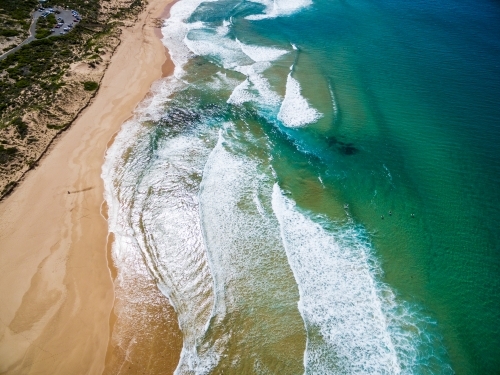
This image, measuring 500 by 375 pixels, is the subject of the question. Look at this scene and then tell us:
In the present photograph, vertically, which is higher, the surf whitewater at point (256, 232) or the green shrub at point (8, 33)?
the green shrub at point (8, 33)

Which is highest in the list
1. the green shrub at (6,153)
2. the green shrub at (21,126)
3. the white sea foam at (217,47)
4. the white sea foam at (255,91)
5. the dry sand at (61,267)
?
the white sea foam at (217,47)

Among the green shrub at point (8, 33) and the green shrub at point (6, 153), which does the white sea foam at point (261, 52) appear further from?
the green shrub at point (8, 33)

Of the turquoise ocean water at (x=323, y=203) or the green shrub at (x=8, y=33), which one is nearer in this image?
the turquoise ocean water at (x=323, y=203)

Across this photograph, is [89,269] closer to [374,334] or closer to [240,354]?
[240,354]

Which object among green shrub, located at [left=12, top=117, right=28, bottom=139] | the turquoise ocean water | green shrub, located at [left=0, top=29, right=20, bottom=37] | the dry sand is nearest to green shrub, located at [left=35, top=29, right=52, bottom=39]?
green shrub, located at [left=0, top=29, right=20, bottom=37]

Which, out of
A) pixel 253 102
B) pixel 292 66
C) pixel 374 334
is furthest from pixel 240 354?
pixel 292 66

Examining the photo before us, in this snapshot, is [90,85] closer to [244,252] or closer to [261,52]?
[261,52]

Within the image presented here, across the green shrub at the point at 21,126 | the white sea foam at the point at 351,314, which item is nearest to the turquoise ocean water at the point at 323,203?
the white sea foam at the point at 351,314
